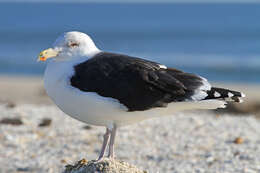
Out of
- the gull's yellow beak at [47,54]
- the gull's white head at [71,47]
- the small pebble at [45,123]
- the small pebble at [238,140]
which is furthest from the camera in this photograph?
the small pebble at [45,123]

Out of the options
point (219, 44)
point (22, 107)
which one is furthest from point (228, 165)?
point (219, 44)

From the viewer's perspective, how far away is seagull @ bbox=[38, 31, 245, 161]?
6.30m

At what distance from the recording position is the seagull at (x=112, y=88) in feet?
20.7

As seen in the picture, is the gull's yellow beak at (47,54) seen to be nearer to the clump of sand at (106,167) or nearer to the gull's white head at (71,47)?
the gull's white head at (71,47)

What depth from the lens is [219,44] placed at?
44.5 meters

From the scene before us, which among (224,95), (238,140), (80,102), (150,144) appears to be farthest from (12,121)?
(224,95)

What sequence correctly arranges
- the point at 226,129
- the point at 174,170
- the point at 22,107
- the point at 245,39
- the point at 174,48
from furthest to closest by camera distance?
1. the point at 245,39
2. the point at 174,48
3. the point at 22,107
4. the point at 226,129
5. the point at 174,170

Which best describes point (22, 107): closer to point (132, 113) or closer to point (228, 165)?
point (228, 165)

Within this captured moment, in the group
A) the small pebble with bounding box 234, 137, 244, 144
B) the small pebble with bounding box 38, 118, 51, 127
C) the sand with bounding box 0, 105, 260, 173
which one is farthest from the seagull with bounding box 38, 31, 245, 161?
the small pebble with bounding box 38, 118, 51, 127

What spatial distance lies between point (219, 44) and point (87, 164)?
38832mm

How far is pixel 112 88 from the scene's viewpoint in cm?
A: 635

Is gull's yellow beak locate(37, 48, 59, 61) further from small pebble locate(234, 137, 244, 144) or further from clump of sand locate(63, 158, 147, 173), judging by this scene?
small pebble locate(234, 137, 244, 144)

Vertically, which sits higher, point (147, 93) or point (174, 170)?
point (147, 93)

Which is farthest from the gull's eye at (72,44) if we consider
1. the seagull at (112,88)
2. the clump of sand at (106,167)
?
the clump of sand at (106,167)
